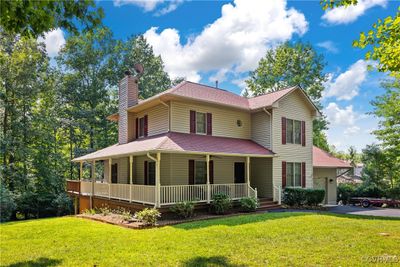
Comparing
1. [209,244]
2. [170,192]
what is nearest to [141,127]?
[170,192]

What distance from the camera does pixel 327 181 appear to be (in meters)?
21.4

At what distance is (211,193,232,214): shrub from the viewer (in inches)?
516

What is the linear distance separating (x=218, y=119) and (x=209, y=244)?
9.80 meters

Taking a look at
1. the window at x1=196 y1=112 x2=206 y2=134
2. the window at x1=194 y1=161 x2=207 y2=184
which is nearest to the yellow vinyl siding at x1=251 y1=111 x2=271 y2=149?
the window at x1=196 y1=112 x2=206 y2=134

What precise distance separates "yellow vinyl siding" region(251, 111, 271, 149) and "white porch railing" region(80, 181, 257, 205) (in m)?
3.58

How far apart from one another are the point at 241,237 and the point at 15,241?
257 inches

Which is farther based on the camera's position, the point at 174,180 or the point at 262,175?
the point at 262,175

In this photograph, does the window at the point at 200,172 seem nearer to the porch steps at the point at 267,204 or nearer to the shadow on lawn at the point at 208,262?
the porch steps at the point at 267,204

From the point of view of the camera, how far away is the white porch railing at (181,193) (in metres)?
12.5

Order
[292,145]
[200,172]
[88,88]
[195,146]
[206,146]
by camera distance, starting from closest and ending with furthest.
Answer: [195,146] < [206,146] < [200,172] < [292,145] < [88,88]

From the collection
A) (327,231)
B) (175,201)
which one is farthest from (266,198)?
(327,231)

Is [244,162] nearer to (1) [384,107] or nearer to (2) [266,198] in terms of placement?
(2) [266,198]

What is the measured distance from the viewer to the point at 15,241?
868 centimetres

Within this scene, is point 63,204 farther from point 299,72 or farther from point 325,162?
point 299,72
